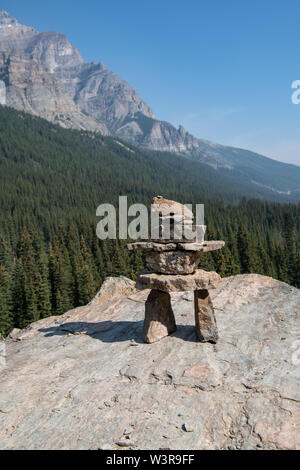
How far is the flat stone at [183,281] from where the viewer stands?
12898 mm

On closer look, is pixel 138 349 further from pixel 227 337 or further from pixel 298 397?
pixel 298 397

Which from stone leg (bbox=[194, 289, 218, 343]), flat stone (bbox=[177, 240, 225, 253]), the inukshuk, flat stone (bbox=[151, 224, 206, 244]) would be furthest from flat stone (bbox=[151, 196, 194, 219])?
stone leg (bbox=[194, 289, 218, 343])

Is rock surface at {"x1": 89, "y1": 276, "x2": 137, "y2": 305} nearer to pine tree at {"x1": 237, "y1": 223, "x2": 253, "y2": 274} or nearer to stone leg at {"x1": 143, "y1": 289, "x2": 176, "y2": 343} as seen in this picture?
stone leg at {"x1": 143, "y1": 289, "x2": 176, "y2": 343}

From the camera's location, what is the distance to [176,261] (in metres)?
13.5

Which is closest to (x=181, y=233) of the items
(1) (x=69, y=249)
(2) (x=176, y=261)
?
(2) (x=176, y=261)

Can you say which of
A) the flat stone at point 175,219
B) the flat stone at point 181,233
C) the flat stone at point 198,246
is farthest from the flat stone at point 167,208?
the flat stone at point 198,246

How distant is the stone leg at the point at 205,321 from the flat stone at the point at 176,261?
1.29m

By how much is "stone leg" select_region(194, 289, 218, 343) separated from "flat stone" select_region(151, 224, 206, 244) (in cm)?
235

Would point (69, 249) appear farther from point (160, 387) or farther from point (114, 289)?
point (160, 387)

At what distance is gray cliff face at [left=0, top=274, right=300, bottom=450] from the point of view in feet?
→ 28.0

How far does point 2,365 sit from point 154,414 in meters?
7.65

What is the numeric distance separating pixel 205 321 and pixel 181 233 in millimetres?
3848

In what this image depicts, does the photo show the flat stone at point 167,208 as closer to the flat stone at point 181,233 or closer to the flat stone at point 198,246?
the flat stone at point 181,233
